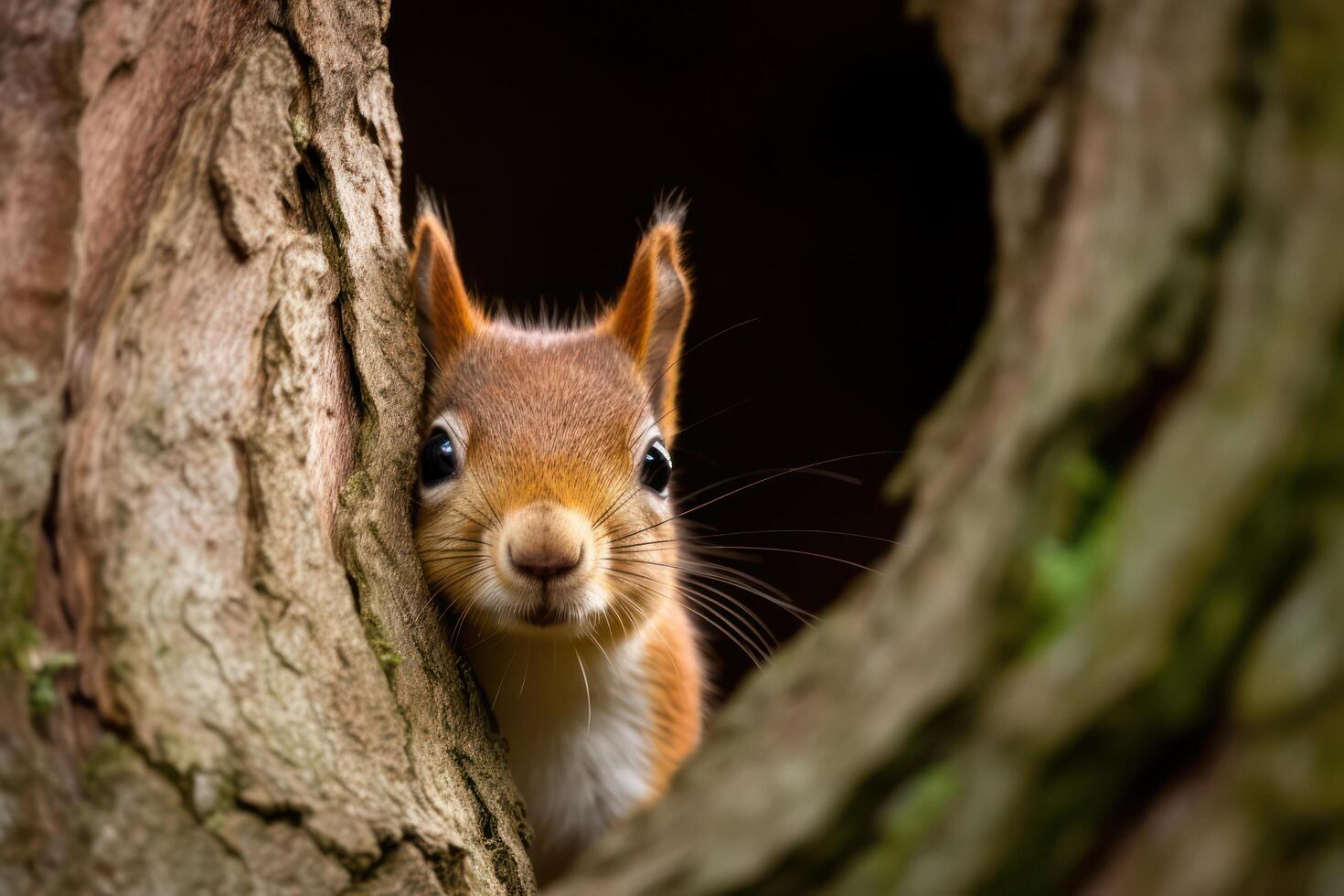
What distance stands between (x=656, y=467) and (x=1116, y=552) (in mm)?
1307

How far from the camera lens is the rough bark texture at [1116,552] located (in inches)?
24.7

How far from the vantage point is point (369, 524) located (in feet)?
4.49

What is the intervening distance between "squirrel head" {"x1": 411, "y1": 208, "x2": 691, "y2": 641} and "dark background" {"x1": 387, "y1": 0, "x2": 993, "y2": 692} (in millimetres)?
1504

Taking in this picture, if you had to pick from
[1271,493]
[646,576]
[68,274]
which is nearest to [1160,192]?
[1271,493]

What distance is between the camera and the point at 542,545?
1562mm

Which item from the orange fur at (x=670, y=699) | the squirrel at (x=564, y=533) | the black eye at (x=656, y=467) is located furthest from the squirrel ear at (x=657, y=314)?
the orange fur at (x=670, y=699)

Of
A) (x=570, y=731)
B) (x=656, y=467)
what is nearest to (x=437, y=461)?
(x=656, y=467)

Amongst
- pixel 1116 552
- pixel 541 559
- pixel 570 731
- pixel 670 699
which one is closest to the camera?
pixel 1116 552

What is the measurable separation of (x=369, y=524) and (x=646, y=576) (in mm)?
526

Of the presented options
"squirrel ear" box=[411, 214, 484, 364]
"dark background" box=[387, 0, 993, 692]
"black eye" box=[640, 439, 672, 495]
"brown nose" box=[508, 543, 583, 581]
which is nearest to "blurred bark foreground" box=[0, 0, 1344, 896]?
"brown nose" box=[508, 543, 583, 581]

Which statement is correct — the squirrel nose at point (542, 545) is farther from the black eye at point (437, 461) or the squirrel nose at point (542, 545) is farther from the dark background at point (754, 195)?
the dark background at point (754, 195)

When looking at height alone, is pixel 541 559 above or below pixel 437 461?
below

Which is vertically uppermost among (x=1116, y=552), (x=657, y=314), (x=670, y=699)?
(x=657, y=314)

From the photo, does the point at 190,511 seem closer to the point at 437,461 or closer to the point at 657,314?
the point at 437,461
